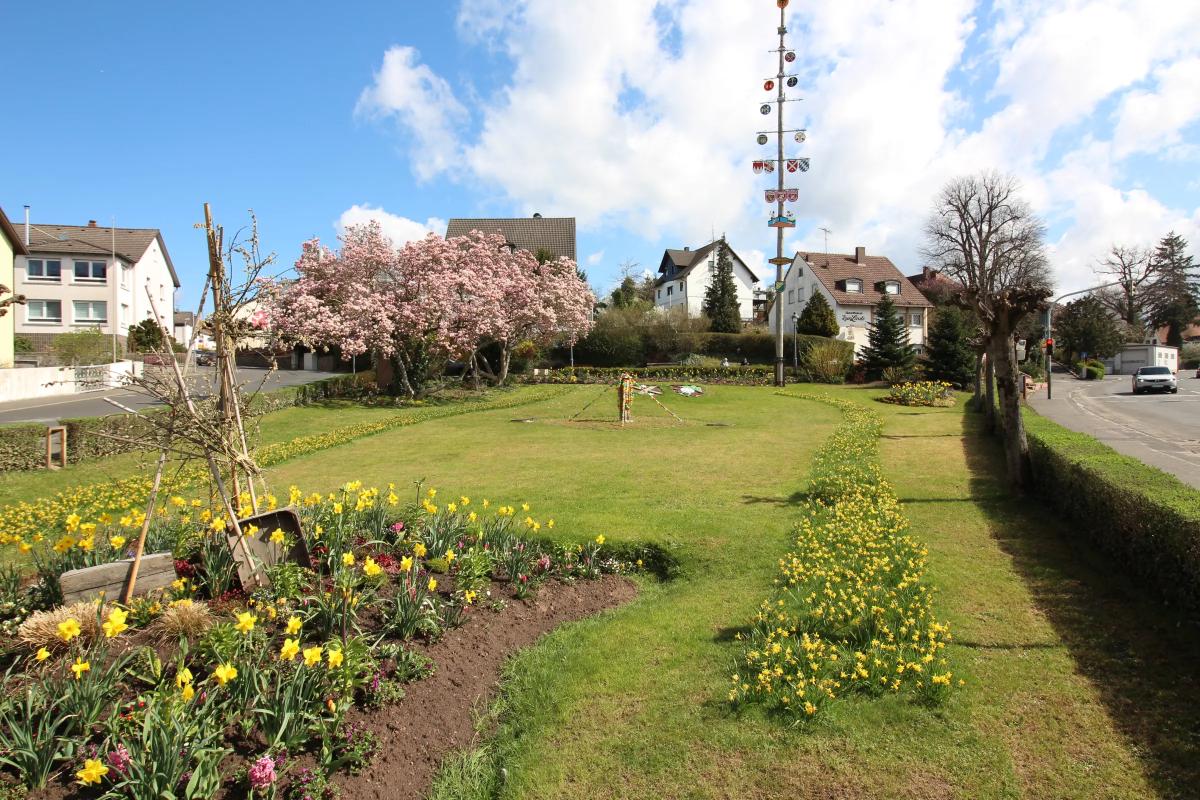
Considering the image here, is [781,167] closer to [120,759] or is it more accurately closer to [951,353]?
[951,353]

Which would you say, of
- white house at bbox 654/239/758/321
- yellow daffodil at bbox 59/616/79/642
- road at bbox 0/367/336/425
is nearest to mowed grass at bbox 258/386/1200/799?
yellow daffodil at bbox 59/616/79/642

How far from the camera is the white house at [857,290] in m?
55.1

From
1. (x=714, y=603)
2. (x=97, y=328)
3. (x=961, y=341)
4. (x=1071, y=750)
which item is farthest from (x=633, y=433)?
(x=97, y=328)

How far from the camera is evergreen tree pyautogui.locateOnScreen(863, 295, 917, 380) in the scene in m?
36.6

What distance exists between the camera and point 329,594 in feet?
15.3

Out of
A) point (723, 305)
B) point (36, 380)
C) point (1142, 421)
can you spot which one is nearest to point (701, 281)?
point (723, 305)

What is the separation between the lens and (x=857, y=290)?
188 feet

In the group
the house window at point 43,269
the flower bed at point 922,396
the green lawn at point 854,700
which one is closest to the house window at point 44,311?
the house window at point 43,269

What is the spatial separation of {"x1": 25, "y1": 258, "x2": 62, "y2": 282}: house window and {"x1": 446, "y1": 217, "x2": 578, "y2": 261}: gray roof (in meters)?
25.2

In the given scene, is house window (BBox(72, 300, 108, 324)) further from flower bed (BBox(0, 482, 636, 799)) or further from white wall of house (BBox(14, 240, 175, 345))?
flower bed (BBox(0, 482, 636, 799))

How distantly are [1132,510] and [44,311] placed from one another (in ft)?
185

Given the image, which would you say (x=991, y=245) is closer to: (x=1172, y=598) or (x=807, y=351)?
(x=807, y=351)

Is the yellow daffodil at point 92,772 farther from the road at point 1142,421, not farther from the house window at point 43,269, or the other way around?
the house window at point 43,269

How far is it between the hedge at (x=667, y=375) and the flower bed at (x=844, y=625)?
30104 millimetres
